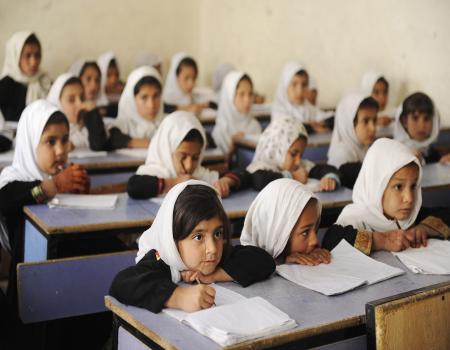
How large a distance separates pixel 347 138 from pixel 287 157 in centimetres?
96

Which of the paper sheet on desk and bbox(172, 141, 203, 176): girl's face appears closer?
the paper sheet on desk

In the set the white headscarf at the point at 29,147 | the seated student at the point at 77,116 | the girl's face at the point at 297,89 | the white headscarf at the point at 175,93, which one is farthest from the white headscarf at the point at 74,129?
the white headscarf at the point at 175,93

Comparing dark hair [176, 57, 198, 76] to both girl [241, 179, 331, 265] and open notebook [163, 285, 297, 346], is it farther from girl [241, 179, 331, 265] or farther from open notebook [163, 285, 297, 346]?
open notebook [163, 285, 297, 346]

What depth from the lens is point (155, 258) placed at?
2.37m

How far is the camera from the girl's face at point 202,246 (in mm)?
2311

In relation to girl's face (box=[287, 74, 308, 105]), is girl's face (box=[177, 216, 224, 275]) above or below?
below

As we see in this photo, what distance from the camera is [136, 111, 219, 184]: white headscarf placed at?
3.87 meters

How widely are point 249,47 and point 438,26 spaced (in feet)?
9.10

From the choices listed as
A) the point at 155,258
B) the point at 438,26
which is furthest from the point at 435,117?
the point at 155,258

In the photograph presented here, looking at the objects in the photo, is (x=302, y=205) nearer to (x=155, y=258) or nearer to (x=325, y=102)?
(x=155, y=258)

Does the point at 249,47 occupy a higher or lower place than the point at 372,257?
higher

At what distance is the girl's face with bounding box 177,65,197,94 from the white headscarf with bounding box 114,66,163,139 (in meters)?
2.27

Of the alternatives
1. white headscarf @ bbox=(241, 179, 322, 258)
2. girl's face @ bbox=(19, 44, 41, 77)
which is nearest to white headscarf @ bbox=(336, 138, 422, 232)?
white headscarf @ bbox=(241, 179, 322, 258)

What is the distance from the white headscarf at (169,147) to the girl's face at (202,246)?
1.52m
